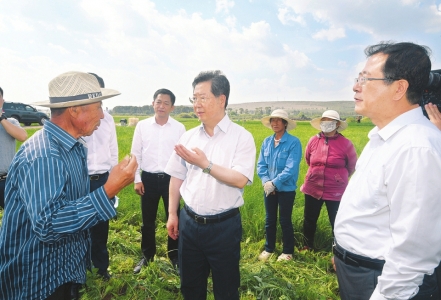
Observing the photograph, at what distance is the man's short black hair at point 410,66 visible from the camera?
138 cm

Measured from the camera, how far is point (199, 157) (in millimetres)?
1883

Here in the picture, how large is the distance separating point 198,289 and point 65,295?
101cm

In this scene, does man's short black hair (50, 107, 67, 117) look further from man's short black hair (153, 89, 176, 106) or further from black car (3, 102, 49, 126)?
black car (3, 102, 49, 126)

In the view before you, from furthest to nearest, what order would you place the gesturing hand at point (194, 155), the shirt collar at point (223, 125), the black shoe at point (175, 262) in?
the black shoe at point (175, 262) < the shirt collar at point (223, 125) < the gesturing hand at point (194, 155)

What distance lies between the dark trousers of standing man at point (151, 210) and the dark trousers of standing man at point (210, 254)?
118 centimetres

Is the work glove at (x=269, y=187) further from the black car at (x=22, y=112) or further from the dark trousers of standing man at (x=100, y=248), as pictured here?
the black car at (x=22, y=112)

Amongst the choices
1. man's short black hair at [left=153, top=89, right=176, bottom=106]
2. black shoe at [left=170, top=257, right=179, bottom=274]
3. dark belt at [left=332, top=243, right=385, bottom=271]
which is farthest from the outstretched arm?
dark belt at [left=332, top=243, right=385, bottom=271]

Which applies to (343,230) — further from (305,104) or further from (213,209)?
(305,104)

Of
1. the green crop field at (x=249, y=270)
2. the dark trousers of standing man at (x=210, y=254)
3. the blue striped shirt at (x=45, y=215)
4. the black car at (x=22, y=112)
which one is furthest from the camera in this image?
the black car at (x=22, y=112)

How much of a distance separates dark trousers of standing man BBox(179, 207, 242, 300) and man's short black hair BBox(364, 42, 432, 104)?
55.7 inches

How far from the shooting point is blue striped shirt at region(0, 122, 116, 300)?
50.0 inches

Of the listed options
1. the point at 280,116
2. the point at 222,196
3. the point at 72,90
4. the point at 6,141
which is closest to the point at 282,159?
the point at 280,116

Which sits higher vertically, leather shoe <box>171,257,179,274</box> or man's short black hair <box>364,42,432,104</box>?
man's short black hair <box>364,42,432,104</box>

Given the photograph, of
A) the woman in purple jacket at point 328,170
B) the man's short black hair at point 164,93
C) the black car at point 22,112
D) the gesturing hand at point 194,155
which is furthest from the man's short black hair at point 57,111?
the black car at point 22,112
